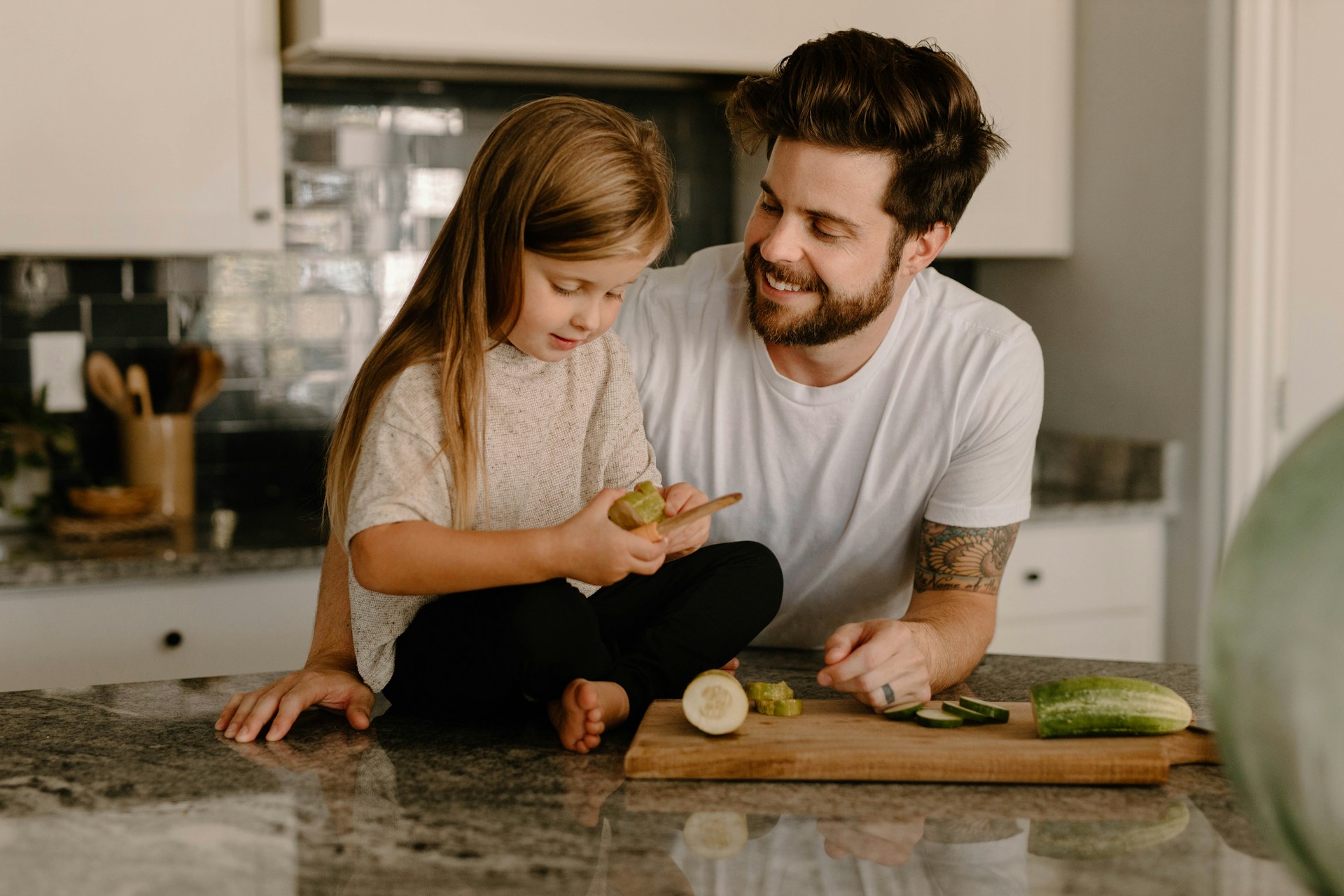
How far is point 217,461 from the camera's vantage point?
2.94m

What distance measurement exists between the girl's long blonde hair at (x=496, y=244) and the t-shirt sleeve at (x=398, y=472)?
0.02m

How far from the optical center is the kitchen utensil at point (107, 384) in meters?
2.72

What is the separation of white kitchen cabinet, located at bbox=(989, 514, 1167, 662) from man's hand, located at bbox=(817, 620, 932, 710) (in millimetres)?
1625

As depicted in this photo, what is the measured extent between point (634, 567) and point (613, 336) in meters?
0.48

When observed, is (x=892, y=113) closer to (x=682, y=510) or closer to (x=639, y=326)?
(x=639, y=326)

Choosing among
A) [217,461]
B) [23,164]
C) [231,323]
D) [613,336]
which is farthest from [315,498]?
[613,336]

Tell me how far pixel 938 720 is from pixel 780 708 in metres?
0.14

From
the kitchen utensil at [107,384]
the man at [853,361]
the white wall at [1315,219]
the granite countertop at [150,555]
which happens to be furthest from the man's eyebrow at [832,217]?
the kitchen utensil at [107,384]

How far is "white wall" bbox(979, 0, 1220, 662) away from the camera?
2785 mm

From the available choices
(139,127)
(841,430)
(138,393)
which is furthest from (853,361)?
(138,393)

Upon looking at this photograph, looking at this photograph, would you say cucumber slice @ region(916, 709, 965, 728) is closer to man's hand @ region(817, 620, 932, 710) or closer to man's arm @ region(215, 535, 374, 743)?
man's hand @ region(817, 620, 932, 710)

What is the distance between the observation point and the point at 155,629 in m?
2.33

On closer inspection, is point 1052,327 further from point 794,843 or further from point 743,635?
point 794,843

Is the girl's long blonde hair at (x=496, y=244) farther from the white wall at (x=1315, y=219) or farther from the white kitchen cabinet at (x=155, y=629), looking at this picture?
the white wall at (x=1315, y=219)
